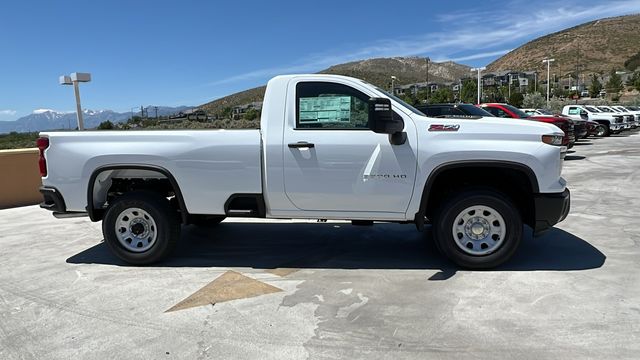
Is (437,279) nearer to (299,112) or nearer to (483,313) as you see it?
(483,313)

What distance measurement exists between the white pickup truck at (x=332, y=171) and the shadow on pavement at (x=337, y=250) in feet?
1.54

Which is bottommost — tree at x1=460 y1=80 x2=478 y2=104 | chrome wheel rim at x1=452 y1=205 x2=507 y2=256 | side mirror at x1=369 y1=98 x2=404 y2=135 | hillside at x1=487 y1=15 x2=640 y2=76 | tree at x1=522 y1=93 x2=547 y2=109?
chrome wheel rim at x1=452 y1=205 x2=507 y2=256

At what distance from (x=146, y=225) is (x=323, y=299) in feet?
7.51

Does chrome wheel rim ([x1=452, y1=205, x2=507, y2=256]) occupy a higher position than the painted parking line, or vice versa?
chrome wheel rim ([x1=452, y1=205, x2=507, y2=256])

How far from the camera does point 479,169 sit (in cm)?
484

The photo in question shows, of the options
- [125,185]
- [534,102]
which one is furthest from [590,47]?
[125,185]

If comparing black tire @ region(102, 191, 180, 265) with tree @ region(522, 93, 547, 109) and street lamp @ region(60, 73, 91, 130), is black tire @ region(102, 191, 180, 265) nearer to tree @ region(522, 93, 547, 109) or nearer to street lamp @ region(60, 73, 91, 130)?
street lamp @ region(60, 73, 91, 130)

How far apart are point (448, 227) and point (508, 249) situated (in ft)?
2.10

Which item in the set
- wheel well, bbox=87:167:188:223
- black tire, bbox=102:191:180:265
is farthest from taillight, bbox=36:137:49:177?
black tire, bbox=102:191:180:265

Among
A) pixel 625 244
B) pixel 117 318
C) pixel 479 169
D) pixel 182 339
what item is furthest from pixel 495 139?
pixel 117 318

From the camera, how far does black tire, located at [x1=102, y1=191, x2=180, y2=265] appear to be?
5102mm

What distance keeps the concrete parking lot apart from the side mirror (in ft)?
4.87

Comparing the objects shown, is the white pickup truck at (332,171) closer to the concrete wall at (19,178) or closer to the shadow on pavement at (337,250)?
the shadow on pavement at (337,250)

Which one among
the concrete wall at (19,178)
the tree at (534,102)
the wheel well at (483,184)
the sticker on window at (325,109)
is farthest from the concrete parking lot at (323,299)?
the tree at (534,102)
